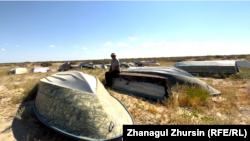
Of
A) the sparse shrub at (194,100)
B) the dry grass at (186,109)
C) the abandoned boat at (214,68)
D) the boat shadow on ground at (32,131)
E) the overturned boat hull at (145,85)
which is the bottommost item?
the boat shadow on ground at (32,131)

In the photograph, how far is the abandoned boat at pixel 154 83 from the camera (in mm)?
4605

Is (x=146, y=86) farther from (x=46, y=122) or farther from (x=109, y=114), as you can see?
(x=46, y=122)

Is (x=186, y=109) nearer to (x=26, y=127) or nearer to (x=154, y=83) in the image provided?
(x=154, y=83)

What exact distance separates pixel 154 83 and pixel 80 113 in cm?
325

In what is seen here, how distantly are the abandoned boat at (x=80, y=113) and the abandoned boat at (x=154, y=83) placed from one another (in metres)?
2.20

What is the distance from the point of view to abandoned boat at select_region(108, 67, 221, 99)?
4605 millimetres

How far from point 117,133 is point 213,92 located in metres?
5.04

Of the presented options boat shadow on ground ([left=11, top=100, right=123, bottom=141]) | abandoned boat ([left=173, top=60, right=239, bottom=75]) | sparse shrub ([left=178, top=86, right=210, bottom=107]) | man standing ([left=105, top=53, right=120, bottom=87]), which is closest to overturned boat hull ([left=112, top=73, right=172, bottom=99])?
man standing ([left=105, top=53, right=120, bottom=87])

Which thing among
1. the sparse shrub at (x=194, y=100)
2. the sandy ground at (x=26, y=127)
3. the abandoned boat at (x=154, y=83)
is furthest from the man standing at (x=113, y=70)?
the sandy ground at (x=26, y=127)

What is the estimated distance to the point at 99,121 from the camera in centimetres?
230

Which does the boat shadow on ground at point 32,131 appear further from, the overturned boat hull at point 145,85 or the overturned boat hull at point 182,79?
the overturned boat hull at point 182,79

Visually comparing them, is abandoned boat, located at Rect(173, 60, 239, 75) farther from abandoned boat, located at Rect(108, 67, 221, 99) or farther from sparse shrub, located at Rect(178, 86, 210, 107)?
sparse shrub, located at Rect(178, 86, 210, 107)

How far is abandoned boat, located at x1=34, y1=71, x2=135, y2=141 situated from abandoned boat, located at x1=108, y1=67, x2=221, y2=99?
2.20 metres

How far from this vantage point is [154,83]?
4797mm
